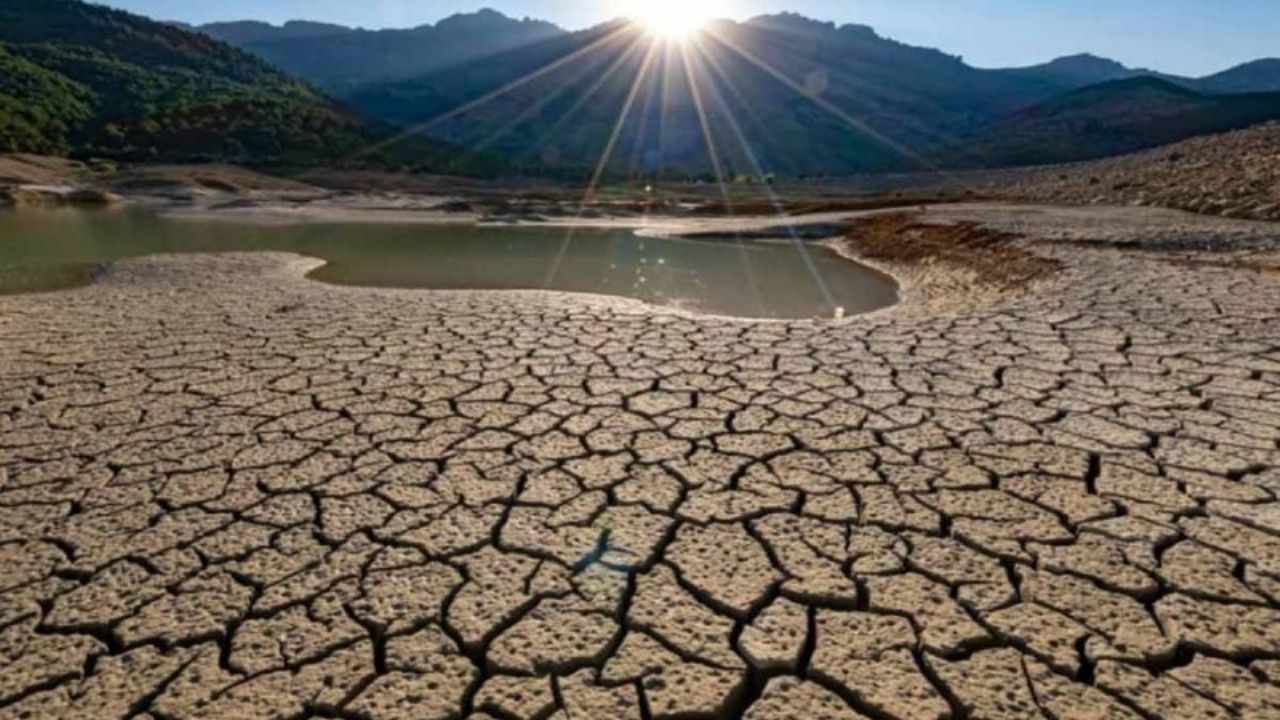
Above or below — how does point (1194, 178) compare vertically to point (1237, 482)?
above

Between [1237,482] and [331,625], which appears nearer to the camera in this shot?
[331,625]

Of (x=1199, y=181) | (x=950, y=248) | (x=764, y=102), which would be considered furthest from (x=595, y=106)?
(x=950, y=248)

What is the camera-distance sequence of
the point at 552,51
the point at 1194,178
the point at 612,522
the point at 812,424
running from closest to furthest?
the point at 612,522 → the point at 812,424 → the point at 1194,178 → the point at 552,51

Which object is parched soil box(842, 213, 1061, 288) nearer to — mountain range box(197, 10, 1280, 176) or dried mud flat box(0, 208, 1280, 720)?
dried mud flat box(0, 208, 1280, 720)

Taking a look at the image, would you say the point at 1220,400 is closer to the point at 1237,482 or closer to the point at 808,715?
the point at 1237,482

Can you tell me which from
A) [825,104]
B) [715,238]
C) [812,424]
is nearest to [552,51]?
[825,104]

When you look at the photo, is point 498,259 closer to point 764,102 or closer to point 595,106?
point 595,106

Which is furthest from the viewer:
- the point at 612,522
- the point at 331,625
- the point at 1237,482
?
the point at 1237,482
